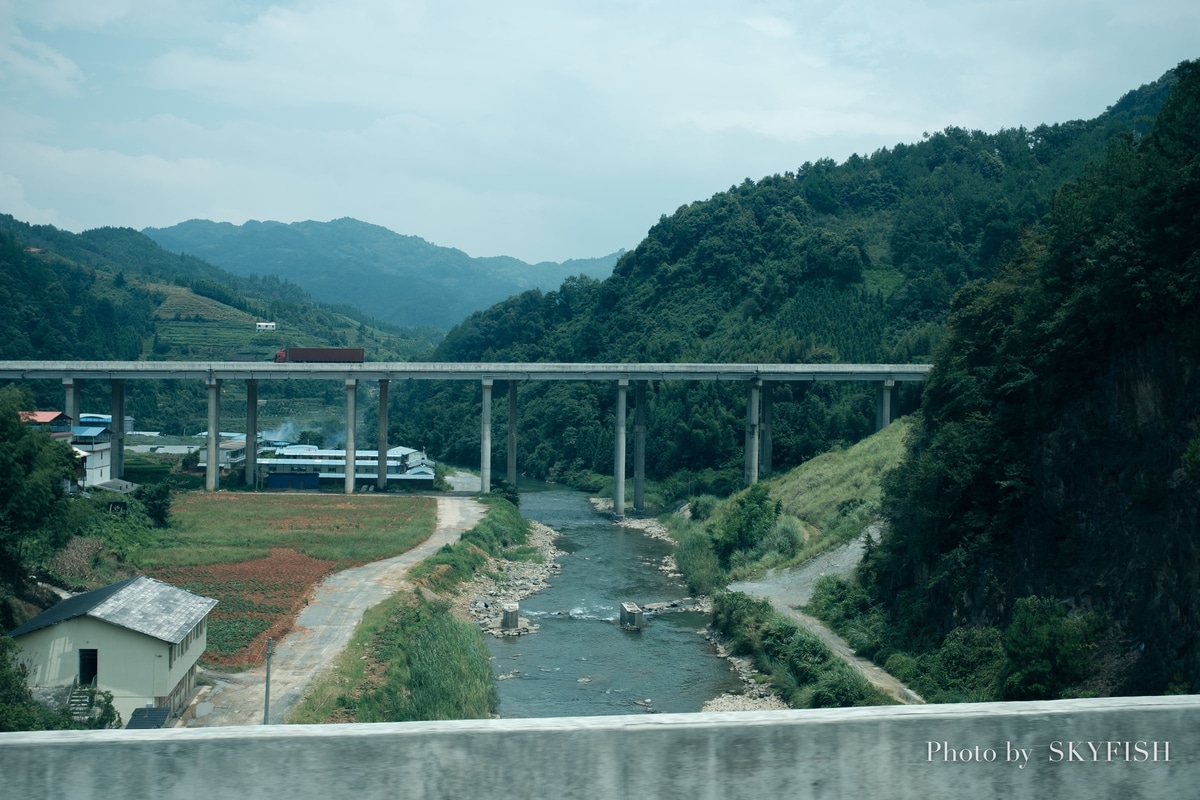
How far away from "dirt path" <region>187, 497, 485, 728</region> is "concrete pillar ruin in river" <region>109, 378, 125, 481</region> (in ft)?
97.8

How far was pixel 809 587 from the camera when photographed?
42625mm

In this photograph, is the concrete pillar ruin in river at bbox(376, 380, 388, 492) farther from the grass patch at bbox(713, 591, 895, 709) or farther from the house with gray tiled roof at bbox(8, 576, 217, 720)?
the house with gray tiled roof at bbox(8, 576, 217, 720)

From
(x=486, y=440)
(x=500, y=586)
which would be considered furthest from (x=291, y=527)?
(x=486, y=440)

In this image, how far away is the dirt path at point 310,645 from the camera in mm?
25016

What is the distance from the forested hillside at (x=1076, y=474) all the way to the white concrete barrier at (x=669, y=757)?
635 inches

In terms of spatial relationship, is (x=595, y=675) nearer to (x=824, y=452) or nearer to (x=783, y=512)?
(x=783, y=512)

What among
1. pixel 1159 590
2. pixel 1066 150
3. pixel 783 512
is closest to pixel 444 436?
pixel 783 512

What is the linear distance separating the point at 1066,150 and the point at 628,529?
237 feet

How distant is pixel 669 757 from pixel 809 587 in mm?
37243

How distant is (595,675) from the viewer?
3306 cm

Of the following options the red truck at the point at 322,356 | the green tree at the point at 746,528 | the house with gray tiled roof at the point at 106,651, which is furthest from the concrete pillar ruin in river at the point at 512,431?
the house with gray tiled roof at the point at 106,651

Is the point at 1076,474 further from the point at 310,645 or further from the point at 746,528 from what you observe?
the point at 746,528

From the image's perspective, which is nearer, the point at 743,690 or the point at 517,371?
the point at 743,690

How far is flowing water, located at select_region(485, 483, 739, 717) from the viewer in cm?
3039
